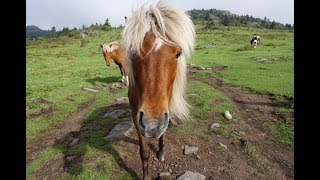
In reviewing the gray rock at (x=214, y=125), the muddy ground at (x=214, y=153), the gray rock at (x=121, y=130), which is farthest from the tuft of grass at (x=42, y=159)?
the gray rock at (x=214, y=125)

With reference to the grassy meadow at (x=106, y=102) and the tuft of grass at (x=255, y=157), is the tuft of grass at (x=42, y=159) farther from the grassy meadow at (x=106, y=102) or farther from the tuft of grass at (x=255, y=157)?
the tuft of grass at (x=255, y=157)

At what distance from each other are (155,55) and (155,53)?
30mm

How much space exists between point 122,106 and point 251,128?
14.5 ft

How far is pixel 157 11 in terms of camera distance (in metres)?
4.80

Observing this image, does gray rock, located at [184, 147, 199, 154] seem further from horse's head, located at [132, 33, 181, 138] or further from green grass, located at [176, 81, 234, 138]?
horse's head, located at [132, 33, 181, 138]

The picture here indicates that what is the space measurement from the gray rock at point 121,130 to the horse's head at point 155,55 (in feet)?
10.7

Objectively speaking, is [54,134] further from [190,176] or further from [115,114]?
[190,176]

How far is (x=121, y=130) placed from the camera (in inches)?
326

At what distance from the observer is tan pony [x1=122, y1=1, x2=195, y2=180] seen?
4105 millimetres

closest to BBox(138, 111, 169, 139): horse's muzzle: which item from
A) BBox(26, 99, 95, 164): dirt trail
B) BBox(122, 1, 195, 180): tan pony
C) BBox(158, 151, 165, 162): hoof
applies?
BBox(122, 1, 195, 180): tan pony

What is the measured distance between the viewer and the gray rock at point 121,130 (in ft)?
26.4

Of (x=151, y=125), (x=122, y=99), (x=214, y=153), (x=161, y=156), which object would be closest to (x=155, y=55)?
(x=151, y=125)
